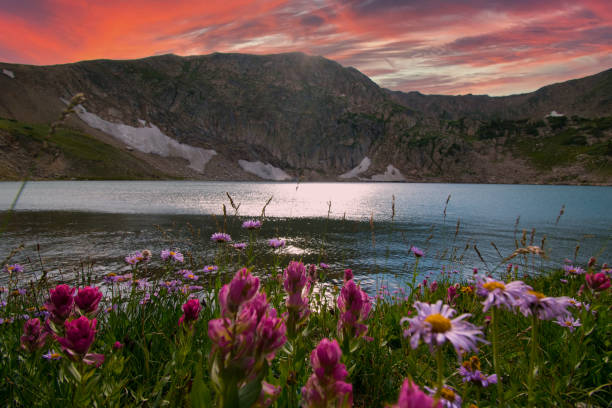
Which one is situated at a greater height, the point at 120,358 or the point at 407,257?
the point at 120,358

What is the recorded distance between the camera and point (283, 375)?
2205 millimetres

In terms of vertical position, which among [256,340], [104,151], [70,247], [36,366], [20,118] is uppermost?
[20,118]

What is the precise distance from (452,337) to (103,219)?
47.8 meters

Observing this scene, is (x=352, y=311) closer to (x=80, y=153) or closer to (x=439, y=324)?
(x=439, y=324)

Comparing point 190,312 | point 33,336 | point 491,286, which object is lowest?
point 33,336

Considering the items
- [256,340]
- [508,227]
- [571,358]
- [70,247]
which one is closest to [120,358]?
[256,340]

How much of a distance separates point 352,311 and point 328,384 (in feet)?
3.36

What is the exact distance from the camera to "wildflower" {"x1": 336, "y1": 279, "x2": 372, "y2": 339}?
2320mm

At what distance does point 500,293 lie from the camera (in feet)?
5.67

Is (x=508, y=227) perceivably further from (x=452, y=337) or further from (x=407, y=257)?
(x=452, y=337)

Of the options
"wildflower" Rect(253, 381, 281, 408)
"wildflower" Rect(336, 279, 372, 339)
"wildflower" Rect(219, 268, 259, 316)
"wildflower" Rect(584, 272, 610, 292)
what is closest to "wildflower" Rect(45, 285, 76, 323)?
"wildflower" Rect(219, 268, 259, 316)

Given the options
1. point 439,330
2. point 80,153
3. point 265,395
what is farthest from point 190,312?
point 80,153

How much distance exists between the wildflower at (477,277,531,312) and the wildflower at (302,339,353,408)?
819 mm

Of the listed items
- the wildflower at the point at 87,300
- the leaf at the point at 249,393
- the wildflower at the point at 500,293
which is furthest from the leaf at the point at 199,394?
the wildflower at the point at 87,300
